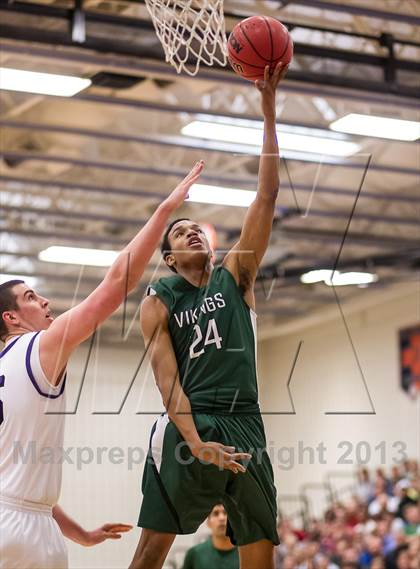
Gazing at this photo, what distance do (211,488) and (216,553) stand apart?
142 inches

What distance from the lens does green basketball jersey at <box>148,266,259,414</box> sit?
5043 millimetres

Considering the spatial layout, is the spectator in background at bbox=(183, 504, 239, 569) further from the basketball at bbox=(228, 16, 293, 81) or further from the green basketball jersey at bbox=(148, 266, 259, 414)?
the basketball at bbox=(228, 16, 293, 81)

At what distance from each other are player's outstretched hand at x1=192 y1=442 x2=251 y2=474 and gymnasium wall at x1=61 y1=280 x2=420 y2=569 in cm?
183

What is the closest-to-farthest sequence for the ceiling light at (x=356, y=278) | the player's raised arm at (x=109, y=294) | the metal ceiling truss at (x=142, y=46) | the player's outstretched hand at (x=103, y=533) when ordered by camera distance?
the player's raised arm at (x=109, y=294)
the player's outstretched hand at (x=103, y=533)
the metal ceiling truss at (x=142, y=46)
the ceiling light at (x=356, y=278)

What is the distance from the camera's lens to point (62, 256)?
18.4m

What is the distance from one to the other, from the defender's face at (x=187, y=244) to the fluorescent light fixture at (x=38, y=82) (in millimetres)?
5669

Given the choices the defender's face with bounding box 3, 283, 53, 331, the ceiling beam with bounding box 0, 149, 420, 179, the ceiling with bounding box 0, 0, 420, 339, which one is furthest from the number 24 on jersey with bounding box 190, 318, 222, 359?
the ceiling beam with bounding box 0, 149, 420, 179

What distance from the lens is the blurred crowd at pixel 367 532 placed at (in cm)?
1459

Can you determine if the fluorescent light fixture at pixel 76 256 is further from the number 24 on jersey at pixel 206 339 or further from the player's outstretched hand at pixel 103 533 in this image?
the player's outstretched hand at pixel 103 533

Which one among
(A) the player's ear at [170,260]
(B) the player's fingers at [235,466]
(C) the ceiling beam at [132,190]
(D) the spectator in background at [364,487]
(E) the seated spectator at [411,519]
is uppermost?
(C) the ceiling beam at [132,190]

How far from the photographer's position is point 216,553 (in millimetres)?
8422

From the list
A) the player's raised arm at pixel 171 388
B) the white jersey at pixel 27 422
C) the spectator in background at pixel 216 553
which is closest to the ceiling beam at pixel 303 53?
the spectator in background at pixel 216 553

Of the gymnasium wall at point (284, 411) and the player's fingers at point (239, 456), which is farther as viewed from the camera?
the gymnasium wall at point (284, 411)

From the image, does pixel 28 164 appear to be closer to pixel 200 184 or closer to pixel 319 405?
pixel 200 184
